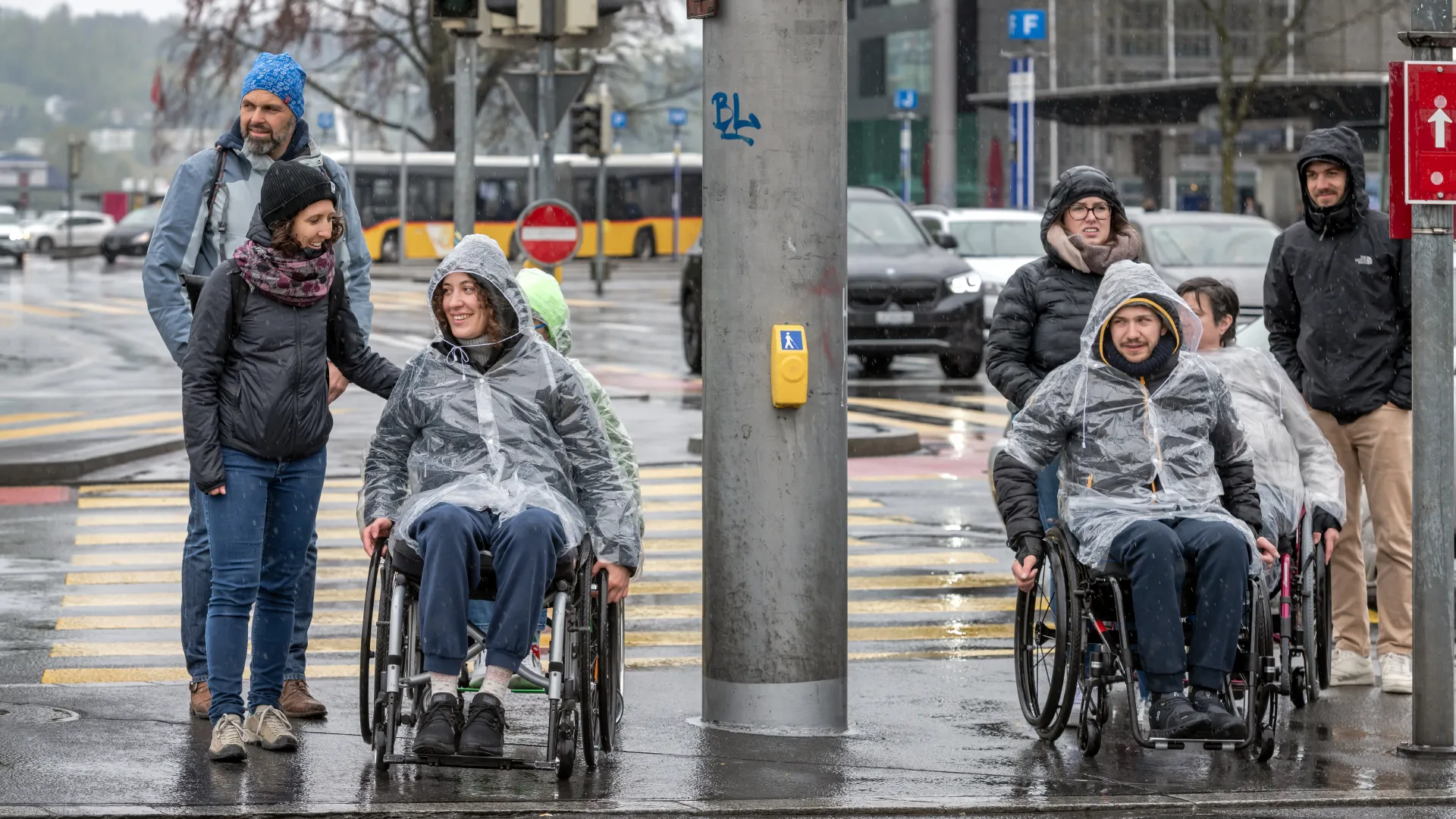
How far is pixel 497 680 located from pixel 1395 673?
3.46 meters

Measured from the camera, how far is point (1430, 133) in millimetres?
6457

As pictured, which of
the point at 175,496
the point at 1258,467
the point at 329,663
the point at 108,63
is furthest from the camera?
the point at 108,63

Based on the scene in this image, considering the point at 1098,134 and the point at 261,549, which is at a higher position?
the point at 1098,134

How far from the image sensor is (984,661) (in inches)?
328

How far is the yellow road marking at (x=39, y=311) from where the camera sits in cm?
3409

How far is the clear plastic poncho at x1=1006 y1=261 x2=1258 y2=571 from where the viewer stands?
662 cm

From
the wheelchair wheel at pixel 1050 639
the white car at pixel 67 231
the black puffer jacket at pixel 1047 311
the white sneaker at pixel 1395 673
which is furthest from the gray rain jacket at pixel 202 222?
the white car at pixel 67 231

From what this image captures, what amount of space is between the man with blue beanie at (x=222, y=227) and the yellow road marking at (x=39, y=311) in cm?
2788

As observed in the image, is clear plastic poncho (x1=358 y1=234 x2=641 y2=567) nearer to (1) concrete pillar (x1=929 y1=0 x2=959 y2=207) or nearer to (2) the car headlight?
(2) the car headlight

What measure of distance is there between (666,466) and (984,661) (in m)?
6.49

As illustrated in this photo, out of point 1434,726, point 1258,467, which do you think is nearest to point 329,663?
point 1258,467

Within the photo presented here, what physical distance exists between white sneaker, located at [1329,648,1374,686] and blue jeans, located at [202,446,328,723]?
12.1ft

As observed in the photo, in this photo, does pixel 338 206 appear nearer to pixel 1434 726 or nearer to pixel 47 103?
pixel 1434 726

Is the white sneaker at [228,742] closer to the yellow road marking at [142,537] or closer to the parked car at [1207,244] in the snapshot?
the yellow road marking at [142,537]
